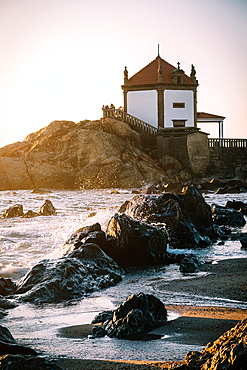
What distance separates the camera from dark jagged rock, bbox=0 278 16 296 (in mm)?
5676

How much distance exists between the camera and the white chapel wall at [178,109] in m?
46.2

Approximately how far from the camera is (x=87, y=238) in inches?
300

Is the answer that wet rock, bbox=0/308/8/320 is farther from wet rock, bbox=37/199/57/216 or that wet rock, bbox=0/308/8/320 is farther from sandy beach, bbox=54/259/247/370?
wet rock, bbox=37/199/57/216

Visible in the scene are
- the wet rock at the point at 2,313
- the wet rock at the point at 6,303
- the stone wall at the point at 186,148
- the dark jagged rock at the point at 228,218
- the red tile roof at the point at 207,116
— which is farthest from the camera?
the red tile roof at the point at 207,116

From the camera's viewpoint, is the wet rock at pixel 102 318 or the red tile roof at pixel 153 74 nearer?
the wet rock at pixel 102 318

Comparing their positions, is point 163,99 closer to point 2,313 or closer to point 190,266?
point 190,266

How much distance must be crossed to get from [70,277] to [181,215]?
15.4ft

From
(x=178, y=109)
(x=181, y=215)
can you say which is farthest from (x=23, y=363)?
(x=178, y=109)

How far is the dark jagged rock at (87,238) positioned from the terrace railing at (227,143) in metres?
37.7

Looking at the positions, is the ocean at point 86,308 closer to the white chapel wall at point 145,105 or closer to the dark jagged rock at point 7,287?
the dark jagged rock at point 7,287

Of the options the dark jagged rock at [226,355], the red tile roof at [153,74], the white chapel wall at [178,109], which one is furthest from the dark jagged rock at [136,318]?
the red tile roof at [153,74]

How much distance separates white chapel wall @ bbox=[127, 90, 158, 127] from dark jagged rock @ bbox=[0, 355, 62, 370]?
145ft

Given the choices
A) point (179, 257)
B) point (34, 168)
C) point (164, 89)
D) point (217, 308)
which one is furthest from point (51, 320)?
point (164, 89)

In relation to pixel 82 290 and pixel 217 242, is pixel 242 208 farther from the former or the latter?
pixel 82 290
